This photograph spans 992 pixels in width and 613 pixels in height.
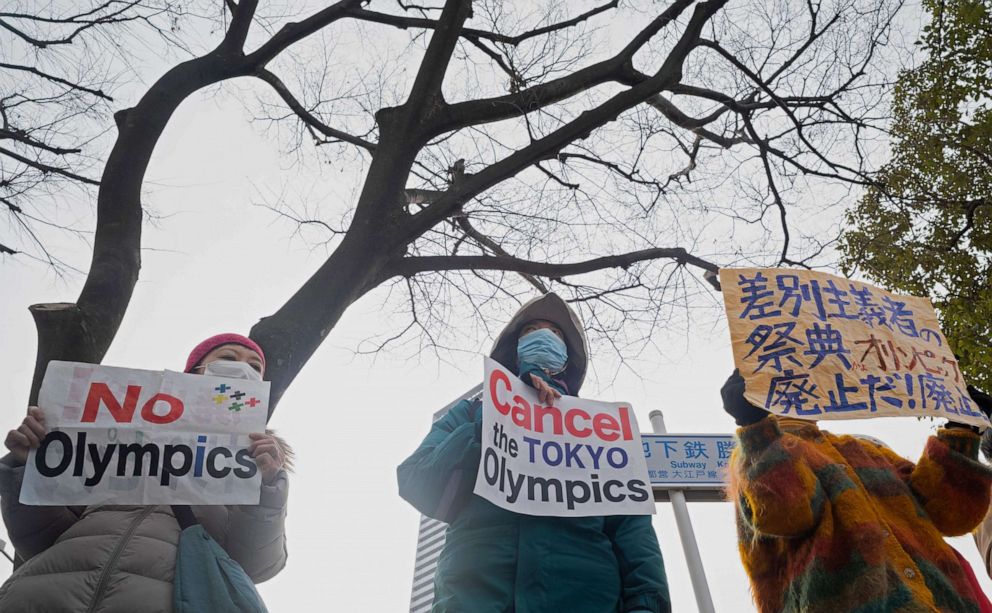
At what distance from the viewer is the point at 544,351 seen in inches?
113

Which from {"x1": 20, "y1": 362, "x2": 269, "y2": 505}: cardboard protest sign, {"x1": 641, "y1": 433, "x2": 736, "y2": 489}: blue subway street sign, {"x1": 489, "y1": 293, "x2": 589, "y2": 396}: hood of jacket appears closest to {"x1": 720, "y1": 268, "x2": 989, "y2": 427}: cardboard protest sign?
{"x1": 489, "y1": 293, "x2": 589, "y2": 396}: hood of jacket

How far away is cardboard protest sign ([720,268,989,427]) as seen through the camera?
258cm

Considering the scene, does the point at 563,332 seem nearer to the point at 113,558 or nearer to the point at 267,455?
the point at 267,455

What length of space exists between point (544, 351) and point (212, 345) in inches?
49.8

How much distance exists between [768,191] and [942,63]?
9.32 ft

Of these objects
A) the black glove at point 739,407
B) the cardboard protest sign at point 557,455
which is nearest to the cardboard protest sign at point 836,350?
the black glove at point 739,407

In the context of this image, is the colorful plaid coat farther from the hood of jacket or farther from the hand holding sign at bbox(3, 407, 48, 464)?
the hand holding sign at bbox(3, 407, 48, 464)

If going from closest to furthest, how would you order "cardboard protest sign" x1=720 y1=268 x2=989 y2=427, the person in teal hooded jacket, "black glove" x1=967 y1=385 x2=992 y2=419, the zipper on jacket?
the zipper on jacket → the person in teal hooded jacket → "cardboard protest sign" x1=720 y1=268 x2=989 y2=427 → "black glove" x1=967 y1=385 x2=992 y2=419

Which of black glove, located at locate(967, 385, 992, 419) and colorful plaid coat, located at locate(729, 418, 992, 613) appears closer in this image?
colorful plaid coat, located at locate(729, 418, 992, 613)

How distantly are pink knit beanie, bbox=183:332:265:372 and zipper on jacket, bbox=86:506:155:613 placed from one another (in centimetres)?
68

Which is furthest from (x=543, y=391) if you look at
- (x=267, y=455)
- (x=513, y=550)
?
(x=267, y=455)

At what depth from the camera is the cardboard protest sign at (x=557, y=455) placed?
2264 mm

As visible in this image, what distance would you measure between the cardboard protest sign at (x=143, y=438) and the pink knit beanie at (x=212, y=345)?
0.85 ft

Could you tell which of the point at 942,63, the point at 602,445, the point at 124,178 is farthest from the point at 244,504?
the point at 942,63
